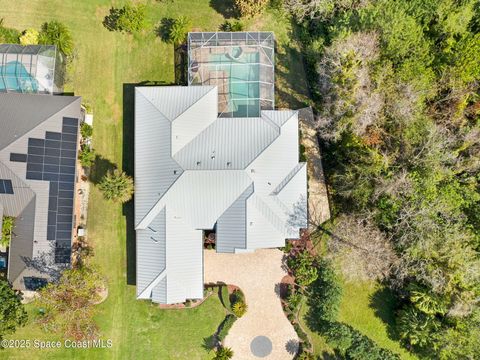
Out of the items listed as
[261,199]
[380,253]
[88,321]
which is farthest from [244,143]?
[88,321]

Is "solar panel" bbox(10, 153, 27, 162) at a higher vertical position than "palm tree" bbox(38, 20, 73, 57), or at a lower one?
lower

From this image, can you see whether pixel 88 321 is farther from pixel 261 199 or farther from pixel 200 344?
pixel 261 199

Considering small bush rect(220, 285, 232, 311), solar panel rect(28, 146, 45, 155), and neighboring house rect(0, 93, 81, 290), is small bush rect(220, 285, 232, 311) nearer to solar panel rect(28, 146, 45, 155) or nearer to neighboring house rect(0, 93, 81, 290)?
neighboring house rect(0, 93, 81, 290)

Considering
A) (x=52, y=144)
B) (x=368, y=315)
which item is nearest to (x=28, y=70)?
(x=52, y=144)

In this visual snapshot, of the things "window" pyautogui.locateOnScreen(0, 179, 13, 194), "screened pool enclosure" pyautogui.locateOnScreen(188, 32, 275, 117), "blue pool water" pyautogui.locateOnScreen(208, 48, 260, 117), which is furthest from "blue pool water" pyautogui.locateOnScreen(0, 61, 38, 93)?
"blue pool water" pyautogui.locateOnScreen(208, 48, 260, 117)

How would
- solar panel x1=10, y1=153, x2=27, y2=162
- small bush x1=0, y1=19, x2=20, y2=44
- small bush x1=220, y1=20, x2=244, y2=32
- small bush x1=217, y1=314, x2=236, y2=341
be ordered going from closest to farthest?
solar panel x1=10, y1=153, x2=27, y2=162 < small bush x1=217, y1=314, x2=236, y2=341 < small bush x1=220, y1=20, x2=244, y2=32 < small bush x1=0, y1=19, x2=20, y2=44

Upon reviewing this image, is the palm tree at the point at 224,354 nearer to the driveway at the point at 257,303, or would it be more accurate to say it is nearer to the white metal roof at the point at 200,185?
the driveway at the point at 257,303

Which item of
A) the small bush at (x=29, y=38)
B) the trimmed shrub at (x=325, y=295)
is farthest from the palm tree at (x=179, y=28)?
the trimmed shrub at (x=325, y=295)

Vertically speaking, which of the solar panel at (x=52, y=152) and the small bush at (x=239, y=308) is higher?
the solar panel at (x=52, y=152)
